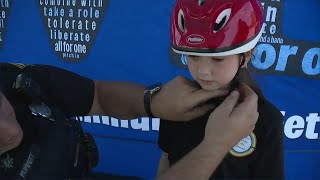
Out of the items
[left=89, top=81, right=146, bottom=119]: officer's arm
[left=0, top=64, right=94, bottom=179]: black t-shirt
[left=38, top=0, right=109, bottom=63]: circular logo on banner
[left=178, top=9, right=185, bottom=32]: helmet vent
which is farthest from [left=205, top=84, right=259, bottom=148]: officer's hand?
[left=38, top=0, right=109, bottom=63]: circular logo on banner

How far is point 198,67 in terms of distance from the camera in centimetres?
120

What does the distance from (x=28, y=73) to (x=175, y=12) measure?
487 mm

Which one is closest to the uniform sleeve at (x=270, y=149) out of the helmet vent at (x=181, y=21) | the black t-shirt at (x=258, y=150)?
the black t-shirt at (x=258, y=150)

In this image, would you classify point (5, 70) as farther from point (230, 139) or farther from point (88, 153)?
point (230, 139)

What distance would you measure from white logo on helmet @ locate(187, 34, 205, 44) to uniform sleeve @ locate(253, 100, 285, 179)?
28cm

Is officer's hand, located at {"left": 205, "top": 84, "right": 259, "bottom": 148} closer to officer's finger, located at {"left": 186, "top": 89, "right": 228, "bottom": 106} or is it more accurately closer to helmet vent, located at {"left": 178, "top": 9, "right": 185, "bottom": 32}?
officer's finger, located at {"left": 186, "top": 89, "right": 228, "bottom": 106}

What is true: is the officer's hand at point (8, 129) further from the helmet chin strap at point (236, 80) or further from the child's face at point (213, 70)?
the helmet chin strap at point (236, 80)

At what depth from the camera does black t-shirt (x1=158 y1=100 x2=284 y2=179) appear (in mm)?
1229

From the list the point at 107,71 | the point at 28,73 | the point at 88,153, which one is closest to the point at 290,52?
the point at 107,71

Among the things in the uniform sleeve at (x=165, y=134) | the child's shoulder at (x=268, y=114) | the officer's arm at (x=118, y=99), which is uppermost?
the child's shoulder at (x=268, y=114)

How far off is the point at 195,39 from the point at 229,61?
12 cm

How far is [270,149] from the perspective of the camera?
1228mm

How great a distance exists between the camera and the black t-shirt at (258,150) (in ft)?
4.03

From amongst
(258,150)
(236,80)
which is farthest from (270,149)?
(236,80)
